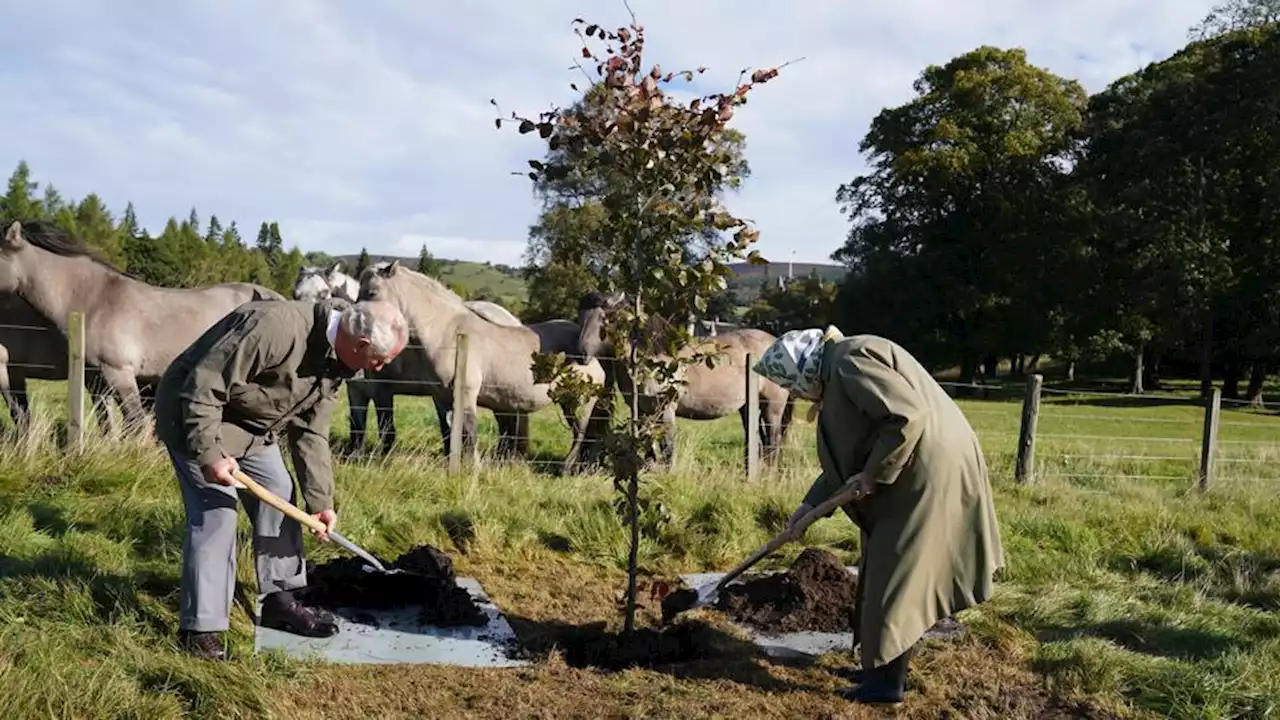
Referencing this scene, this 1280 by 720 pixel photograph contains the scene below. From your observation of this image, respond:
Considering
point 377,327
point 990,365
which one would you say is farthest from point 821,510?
point 990,365

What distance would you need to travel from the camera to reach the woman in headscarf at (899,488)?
4.21 meters

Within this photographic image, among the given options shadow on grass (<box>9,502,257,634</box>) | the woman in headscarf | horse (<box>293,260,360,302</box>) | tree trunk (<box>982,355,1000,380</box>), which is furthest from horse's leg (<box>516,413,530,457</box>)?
tree trunk (<box>982,355,1000,380</box>)

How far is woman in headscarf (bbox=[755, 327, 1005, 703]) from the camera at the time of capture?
4.21m

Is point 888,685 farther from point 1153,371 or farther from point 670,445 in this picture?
point 1153,371

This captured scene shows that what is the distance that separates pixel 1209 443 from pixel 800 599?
6.76 meters

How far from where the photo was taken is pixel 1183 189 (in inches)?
1077

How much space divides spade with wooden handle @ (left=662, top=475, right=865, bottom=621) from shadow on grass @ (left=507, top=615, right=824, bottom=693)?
11 centimetres

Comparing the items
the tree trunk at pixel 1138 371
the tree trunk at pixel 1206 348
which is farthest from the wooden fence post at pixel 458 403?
the tree trunk at pixel 1138 371

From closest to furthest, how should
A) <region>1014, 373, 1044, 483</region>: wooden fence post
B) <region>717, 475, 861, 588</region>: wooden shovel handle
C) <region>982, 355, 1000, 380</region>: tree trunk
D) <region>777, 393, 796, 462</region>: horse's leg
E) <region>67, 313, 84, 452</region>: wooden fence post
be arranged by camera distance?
<region>717, 475, 861, 588</region>: wooden shovel handle < <region>67, 313, 84, 452</region>: wooden fence post < <region>1014, 373, 1044, 483</region>: wooden fence post < <region>777, 393, 796, 462</region>: horse's leg < <region>982, 355, 1000, 380</region>: tree trunk

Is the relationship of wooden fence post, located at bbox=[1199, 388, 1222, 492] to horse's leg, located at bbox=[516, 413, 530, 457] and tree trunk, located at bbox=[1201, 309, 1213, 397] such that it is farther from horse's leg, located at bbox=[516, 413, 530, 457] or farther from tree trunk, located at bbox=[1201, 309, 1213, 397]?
tree trunk, located at bbox=[1201, 309, 1213, 397]

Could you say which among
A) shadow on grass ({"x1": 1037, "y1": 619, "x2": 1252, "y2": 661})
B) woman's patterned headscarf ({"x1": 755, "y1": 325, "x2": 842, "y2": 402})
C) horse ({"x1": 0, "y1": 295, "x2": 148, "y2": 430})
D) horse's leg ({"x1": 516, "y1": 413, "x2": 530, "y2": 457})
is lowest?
shadow on grass ({"x1": 1037, "y1": 619, "x2": 1252, "y2": 661})

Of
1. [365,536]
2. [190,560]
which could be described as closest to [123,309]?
[365,536]

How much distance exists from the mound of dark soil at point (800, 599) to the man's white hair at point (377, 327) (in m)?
2.62

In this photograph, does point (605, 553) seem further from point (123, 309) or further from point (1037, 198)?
point (1037, 198)
